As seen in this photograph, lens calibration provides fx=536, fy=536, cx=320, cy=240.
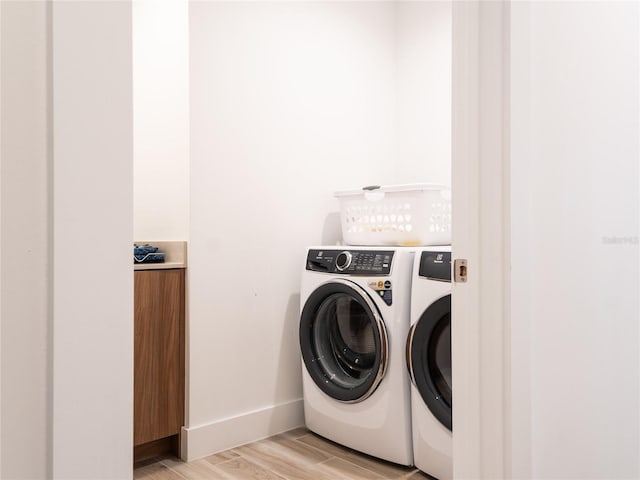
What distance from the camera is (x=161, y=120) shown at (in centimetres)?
241

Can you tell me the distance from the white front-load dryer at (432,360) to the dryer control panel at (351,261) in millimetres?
168

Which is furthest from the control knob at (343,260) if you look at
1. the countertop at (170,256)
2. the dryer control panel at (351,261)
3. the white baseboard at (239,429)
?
the white baseboard at (239,429)
